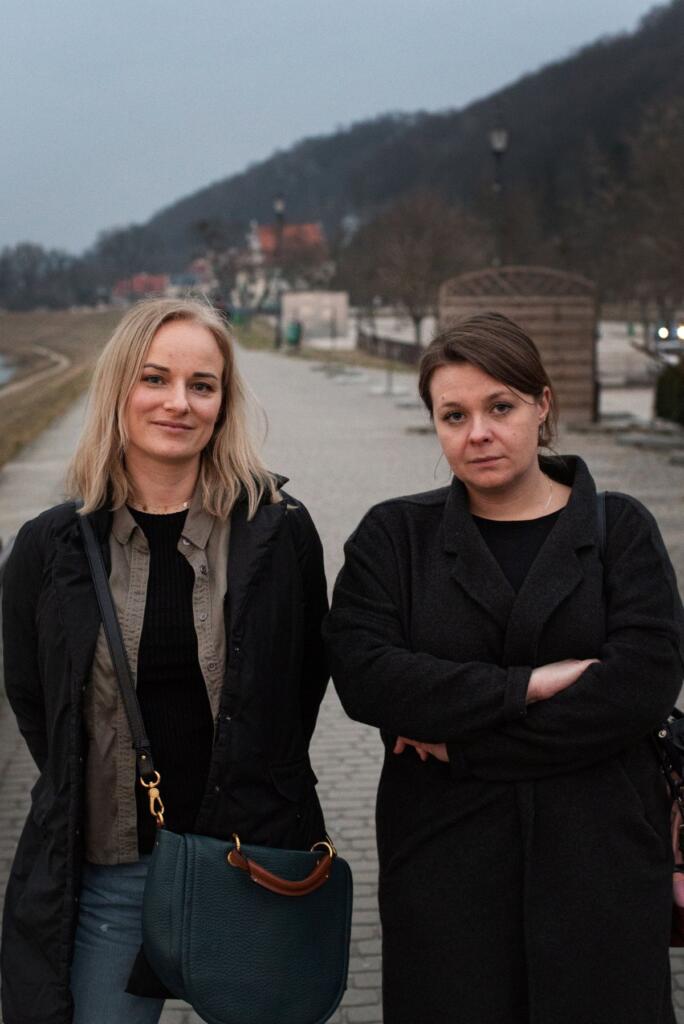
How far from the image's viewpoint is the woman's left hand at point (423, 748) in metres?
2.35

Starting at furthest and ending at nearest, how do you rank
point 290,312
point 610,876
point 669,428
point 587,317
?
1. point 290,312
2. point 587,317
3. point 669,428
4. point 610,876

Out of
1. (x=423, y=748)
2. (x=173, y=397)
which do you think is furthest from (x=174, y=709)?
(x=173, y=397)

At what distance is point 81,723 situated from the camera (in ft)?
7.97

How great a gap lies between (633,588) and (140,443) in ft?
3.21

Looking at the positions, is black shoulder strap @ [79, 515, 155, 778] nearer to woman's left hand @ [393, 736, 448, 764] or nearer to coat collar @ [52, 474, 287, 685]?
coat collar @ [52, 474, 287, 685]

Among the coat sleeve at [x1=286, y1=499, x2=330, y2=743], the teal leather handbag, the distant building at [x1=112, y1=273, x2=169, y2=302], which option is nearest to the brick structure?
the coat sleeve at [x1=286, y1=499, x2=330, y2=743]

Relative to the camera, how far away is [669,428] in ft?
69.5

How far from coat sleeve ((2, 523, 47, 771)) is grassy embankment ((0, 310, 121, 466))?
431 inches

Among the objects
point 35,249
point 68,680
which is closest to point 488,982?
point 68,680

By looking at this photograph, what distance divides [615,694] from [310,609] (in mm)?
703

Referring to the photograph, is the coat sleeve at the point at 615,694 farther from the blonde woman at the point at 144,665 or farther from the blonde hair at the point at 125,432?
the blonde hair at the point at 125,432

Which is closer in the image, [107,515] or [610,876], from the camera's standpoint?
[610,876]

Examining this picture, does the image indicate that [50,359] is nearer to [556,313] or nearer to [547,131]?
[556,313]

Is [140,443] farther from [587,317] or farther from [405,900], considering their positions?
[587,317]
